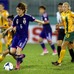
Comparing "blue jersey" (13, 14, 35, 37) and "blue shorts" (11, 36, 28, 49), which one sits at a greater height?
"blue jersey" (13, 14, 35, 37)

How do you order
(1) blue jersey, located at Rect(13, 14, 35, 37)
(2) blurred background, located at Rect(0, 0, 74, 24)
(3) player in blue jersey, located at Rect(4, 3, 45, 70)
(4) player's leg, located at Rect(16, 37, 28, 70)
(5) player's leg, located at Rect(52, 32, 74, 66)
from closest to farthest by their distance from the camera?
(4) player's leg, located at Rect(16, 37, 28, 70)
(3) player in blue jersey, located at Rect(4, 3, 45, 70)
(1) blue jersey, located at Rect(13, 14, 35, 37)
(5) player's leg, located at Rect(52, 32, 74, 66)
(2) blurred background, located at Rect(0, 0, 74, 24)

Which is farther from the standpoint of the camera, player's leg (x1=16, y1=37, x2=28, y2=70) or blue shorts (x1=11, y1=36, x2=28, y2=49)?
blue shorts (x1=11, y1=36, x2=28, y2=49)

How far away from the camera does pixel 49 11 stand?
25266 mm

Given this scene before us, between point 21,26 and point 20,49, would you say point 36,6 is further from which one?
point 20,49

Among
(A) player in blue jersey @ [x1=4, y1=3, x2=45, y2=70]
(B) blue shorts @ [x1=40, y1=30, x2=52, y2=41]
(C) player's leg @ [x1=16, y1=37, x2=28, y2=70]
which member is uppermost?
(A) player in blue jersey @ [x1=4, y1=3, x2=45, y2=70]

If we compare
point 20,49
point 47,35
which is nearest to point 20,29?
point 20,49

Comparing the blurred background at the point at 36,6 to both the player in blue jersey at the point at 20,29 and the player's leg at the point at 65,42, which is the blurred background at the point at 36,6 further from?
the player in blue jersey at the point at 20,29

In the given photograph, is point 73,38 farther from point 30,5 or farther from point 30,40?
point 30,5

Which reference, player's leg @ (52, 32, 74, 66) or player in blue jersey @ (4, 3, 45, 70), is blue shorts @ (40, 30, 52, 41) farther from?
player in blue jersey @ (4, 3, 45, 70)

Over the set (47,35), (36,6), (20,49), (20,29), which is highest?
(20,29)

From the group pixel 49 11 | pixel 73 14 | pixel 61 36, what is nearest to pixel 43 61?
pixel 61 36

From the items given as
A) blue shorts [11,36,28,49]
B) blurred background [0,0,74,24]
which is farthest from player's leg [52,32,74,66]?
blurred background [0,0,74,24]

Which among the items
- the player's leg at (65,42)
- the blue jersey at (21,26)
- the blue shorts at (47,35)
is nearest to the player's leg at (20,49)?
the blue jersey at (21,26)

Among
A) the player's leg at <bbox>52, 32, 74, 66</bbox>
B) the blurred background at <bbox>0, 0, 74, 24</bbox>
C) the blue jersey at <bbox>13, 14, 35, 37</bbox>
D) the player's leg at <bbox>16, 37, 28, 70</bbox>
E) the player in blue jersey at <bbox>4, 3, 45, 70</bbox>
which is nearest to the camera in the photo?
the player's leg at <bbox>16, 37, 28, 70</bbox>
